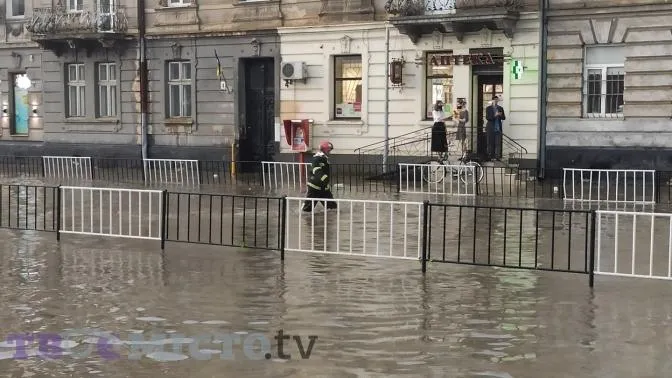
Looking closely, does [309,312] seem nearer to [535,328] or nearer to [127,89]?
[535,328]

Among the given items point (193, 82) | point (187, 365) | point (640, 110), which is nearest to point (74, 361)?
point (187, 365)

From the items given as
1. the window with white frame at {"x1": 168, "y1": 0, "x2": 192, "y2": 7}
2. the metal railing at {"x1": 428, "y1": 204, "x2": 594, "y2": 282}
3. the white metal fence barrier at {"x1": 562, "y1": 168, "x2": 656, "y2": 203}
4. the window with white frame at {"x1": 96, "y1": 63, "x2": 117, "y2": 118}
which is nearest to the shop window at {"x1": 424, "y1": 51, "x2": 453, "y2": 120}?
the white metal fence barrier at {"x1": 562, "y1": 168, "x2": 656, "y2": 203}

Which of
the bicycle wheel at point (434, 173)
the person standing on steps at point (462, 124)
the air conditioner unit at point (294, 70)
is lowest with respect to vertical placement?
the bicycle wheel at point (434, 173)

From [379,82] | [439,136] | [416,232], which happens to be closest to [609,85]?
[439,136]

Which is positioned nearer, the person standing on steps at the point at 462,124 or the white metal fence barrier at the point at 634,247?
the white metal fence barrier at the point at 634,247

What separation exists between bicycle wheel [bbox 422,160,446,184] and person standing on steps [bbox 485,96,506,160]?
2.13 meters

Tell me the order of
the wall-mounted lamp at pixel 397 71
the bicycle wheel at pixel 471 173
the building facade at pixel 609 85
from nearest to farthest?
the bicycle wheel at pixel 471 173 → the building facade at pixel 609 85 → the wall-mounted lamp at pixel 397 71

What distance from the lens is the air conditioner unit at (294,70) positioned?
98.6ft

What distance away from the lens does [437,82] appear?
28.3 meters

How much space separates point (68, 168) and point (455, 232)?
19.4 meters

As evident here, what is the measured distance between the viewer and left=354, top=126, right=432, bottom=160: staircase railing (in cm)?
2811

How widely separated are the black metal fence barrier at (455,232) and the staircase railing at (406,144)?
9611mm

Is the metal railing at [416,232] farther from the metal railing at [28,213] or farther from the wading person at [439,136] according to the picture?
the wading person at [439,136]

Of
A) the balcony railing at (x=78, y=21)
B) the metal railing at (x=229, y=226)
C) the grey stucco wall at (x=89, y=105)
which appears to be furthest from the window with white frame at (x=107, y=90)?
the metal railing at (x=229, y=226)
